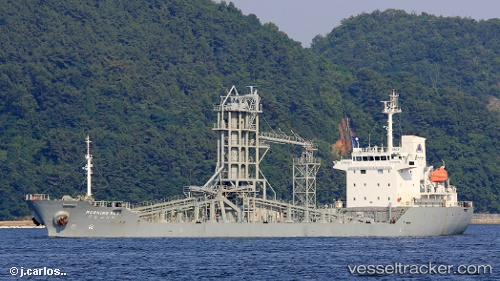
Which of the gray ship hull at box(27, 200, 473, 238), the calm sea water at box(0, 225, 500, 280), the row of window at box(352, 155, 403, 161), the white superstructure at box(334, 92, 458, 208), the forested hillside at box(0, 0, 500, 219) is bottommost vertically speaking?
the calm sea water at box(0, 225, 500, 280)

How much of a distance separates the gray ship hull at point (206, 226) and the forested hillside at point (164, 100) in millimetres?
45932

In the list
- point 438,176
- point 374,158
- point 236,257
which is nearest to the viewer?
point 236,257

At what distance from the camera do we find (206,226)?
80938 millimetres

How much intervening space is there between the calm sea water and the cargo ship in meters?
1.20

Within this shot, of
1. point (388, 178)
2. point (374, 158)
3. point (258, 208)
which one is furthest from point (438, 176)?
point (258, 208)

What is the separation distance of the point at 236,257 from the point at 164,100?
87784mm

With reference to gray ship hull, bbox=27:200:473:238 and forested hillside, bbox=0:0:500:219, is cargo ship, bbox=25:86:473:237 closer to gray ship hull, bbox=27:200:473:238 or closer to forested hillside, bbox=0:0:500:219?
gray ship hull, bbox=27:200:473:238

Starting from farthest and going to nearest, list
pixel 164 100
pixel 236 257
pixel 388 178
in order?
pixel 164 100 < pixel 388 178 < pixel 236 257

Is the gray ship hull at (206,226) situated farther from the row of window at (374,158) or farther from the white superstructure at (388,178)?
the row of window at (374,158)

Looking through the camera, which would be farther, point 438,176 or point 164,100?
point 164,100

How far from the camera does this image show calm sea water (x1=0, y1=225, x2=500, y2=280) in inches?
2260

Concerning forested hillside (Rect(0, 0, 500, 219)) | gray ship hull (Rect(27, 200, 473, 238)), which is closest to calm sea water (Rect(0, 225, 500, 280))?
gray ship hull (Rect(27, 200, 473, 238))

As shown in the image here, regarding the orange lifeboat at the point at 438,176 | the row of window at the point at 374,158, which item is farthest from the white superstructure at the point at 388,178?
the orange lifeboat at the point at 438,176

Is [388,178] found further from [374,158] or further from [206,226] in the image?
[206,226]
